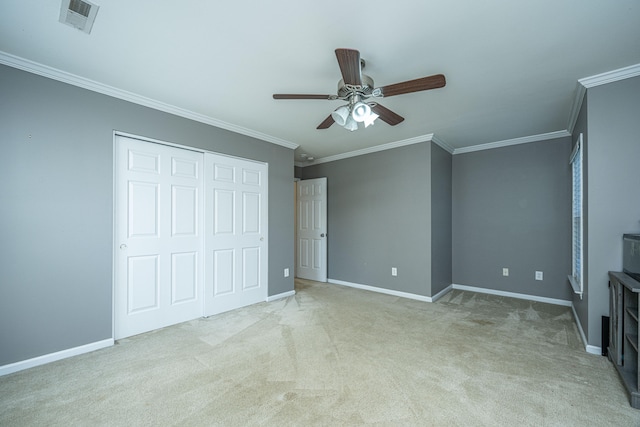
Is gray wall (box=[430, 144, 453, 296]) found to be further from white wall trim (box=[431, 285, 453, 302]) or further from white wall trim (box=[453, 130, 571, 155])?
white wall trim (box=[453, 130, 571, 155])

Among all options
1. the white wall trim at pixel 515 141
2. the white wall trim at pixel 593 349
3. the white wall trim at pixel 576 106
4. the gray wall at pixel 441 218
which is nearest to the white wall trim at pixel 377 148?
the gray wall at pixel 441 218

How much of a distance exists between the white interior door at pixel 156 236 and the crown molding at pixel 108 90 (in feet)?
1.32

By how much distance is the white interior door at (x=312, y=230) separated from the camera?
211 inches

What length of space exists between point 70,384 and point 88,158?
1.84 m

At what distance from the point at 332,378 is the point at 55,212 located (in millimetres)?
2658

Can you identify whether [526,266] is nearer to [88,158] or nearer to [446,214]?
[446,214]

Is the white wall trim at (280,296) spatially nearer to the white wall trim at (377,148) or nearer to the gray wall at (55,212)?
the gray wall at (55,212)

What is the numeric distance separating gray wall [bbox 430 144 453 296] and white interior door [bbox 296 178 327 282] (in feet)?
6.54

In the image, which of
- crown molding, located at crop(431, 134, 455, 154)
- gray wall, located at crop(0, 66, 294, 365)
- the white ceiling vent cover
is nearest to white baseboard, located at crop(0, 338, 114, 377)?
gray wall, located at crop(0, 66, 294, 365)

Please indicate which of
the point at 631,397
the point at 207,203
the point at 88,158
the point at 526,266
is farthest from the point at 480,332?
the point at 88,158

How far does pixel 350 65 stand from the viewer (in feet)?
5.68

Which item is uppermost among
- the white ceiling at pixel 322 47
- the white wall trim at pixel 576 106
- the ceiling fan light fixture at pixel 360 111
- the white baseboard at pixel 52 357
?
the white ceiling at pixel 322 47

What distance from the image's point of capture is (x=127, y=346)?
2609 mm

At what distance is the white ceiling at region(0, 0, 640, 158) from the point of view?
167cm
